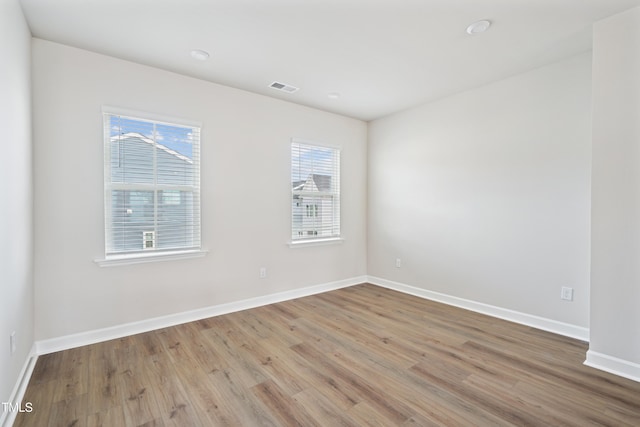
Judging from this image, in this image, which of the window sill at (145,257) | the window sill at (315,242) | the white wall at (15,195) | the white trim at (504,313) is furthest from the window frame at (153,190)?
the white trim at (504,313)

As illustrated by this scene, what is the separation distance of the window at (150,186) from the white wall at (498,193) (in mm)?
2853

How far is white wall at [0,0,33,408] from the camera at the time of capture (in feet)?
5.56

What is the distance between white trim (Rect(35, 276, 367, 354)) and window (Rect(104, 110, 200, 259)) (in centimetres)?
71

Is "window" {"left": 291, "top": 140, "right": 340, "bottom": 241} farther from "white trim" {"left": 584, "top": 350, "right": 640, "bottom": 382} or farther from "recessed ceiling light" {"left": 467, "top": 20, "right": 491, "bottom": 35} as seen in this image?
"white trim" {"left": 584, "top": 350, "right": 640, "bottom": 382}

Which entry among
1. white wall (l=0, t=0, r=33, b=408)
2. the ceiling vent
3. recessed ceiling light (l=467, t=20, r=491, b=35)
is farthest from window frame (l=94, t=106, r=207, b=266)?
recessed ceiling light (l=467, t=20, r=491, b=35)

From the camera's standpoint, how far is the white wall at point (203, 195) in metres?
2.61

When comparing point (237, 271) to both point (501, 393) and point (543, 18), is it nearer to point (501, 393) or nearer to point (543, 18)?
point (501, 393)

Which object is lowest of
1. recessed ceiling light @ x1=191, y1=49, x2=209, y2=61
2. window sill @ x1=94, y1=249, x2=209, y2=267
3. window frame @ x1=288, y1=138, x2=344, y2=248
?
window sill @ x1=94, y1=249, x2=209, y2=267

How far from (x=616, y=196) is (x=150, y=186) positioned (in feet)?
13.2

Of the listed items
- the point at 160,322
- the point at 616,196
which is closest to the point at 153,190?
the point at 160,322

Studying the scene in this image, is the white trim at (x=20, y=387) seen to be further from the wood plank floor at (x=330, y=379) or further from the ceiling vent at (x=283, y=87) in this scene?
the ceiling vent at (x=283, y=87)

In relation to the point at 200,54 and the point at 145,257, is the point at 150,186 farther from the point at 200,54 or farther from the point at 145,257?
the point at 200,54

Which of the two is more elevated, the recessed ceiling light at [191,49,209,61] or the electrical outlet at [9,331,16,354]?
the recessed ceiling light at [191,49,209,61]

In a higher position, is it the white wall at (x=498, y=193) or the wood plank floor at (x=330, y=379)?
the white wall at (x=498, y=193)
